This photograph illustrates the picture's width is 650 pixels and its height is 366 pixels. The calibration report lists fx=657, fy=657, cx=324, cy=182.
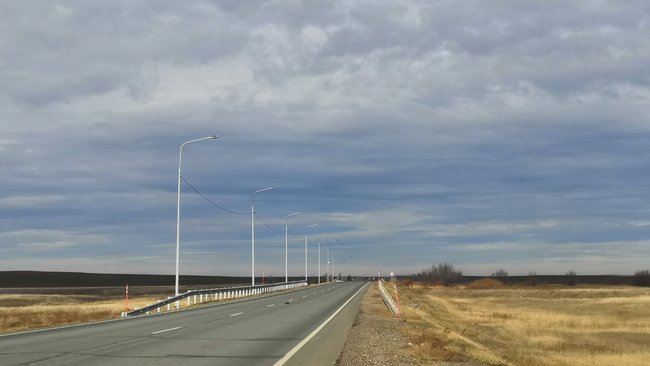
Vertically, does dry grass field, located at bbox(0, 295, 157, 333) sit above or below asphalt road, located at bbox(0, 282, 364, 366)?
below

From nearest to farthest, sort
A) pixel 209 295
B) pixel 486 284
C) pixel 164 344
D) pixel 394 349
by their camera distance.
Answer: pixel 394 349 → pixel 164 344 → pixel 209 295 → pixel 486 284

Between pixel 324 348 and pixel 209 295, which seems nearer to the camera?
pixel 324 348

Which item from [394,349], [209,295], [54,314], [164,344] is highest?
[164,344]

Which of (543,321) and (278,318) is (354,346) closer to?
(278,318)

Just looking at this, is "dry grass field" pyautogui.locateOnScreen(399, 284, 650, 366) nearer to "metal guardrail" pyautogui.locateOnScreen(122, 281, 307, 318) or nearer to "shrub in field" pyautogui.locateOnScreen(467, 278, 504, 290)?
"metal guardrail" pyautogui.locateOnScreen(122, 281, 307, 318)

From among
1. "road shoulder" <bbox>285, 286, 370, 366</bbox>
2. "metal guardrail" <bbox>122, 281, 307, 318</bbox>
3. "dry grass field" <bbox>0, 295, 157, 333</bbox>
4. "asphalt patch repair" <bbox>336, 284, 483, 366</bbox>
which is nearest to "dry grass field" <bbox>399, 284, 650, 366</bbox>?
"asphalt patch repair" <bbox>336, 284, 483, 366</bbox>

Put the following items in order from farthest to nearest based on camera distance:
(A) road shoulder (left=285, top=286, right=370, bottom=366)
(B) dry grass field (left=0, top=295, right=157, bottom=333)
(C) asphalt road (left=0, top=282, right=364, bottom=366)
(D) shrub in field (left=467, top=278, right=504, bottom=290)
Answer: (D) shrub in field (left=467, top=278, right=504, bottom=290) → (B) dry grass field (left=0, top=295, right=157, bottom=333) → (A) road shoulder (left=285, top=286, right=370, bottom=366) → (C) asphalt road (left=0, top=282, right=364, bottom=366)

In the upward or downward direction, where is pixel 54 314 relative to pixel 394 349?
downward

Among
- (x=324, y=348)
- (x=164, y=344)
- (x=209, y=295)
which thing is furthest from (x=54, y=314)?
(x=324, y=348)

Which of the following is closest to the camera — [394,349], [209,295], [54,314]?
[394,349]

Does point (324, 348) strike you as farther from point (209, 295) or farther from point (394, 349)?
point (209, 295)

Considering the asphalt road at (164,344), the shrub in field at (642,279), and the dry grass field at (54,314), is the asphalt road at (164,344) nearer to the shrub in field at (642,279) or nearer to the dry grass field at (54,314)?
the dry grass field at (54,314)

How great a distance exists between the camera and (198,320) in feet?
83.6

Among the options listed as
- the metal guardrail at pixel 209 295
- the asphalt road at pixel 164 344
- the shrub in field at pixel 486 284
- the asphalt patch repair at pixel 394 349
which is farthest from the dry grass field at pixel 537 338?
the shrub in field at pixel 486 284
